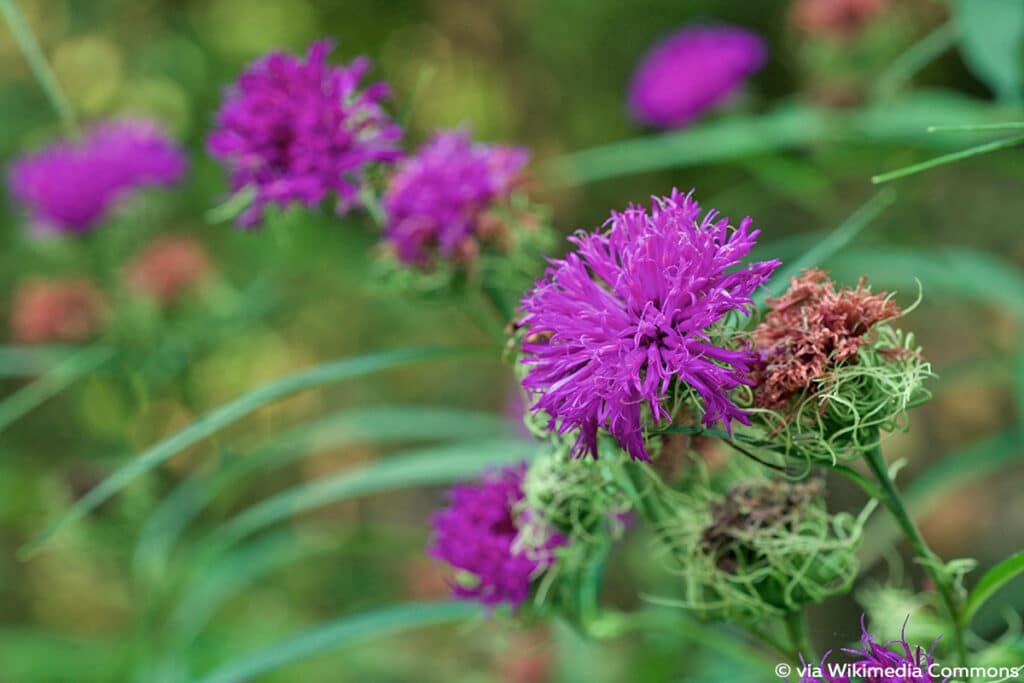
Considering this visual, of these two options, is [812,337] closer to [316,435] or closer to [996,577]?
[996,577]

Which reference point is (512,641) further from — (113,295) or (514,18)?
(514,18)

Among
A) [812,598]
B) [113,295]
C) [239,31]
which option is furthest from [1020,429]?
[239,31]

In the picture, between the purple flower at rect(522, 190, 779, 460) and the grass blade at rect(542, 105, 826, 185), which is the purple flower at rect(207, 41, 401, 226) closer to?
the purple flower at rect(522, 190, 779, 460)

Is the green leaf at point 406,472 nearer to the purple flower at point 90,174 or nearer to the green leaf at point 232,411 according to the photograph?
the green leaf at point 232,411

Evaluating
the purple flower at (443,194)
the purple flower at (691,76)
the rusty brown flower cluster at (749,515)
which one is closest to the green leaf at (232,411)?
the purple flower at (443,194)

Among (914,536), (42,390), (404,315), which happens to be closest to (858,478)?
(914,536)

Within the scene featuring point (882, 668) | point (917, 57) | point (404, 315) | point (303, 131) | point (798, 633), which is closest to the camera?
point (882, 668)

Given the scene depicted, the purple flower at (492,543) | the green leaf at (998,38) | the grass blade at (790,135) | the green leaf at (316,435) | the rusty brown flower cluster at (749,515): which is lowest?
the rusty brown flower cluster at (749,515)
